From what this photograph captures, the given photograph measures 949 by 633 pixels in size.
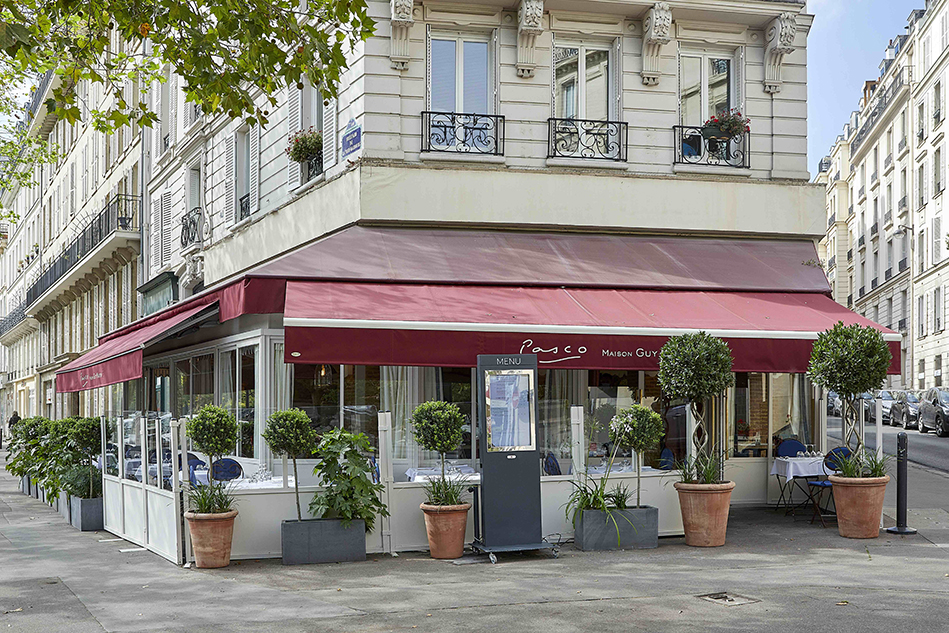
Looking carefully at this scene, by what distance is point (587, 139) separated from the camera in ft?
49.0

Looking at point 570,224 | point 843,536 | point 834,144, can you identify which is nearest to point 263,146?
point 570,224

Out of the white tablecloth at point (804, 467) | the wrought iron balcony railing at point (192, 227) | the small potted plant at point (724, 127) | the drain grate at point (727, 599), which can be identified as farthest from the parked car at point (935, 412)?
the drain grate at point (727, 599)

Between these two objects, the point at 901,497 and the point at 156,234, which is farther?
the point at 156,234

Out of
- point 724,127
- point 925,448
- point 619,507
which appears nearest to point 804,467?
point 619,507

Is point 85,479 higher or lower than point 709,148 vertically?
lower

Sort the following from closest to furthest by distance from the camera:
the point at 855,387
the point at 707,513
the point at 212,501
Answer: the point at 212,501 < the point at 707,513 < the point at 855,387

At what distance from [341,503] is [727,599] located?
3.79 metres

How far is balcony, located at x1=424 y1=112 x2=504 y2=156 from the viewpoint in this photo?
567 inches

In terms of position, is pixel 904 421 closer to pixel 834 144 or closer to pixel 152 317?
pixel 152 317

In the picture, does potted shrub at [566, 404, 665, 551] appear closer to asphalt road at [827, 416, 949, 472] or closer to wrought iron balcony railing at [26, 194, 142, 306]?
asphalt road at [827, 416, 949, 472]

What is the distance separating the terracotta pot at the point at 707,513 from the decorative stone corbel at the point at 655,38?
6.82 m

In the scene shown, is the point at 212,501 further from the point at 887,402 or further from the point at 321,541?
the point at 887,402

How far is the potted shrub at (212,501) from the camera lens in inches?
376

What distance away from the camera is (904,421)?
124ft
